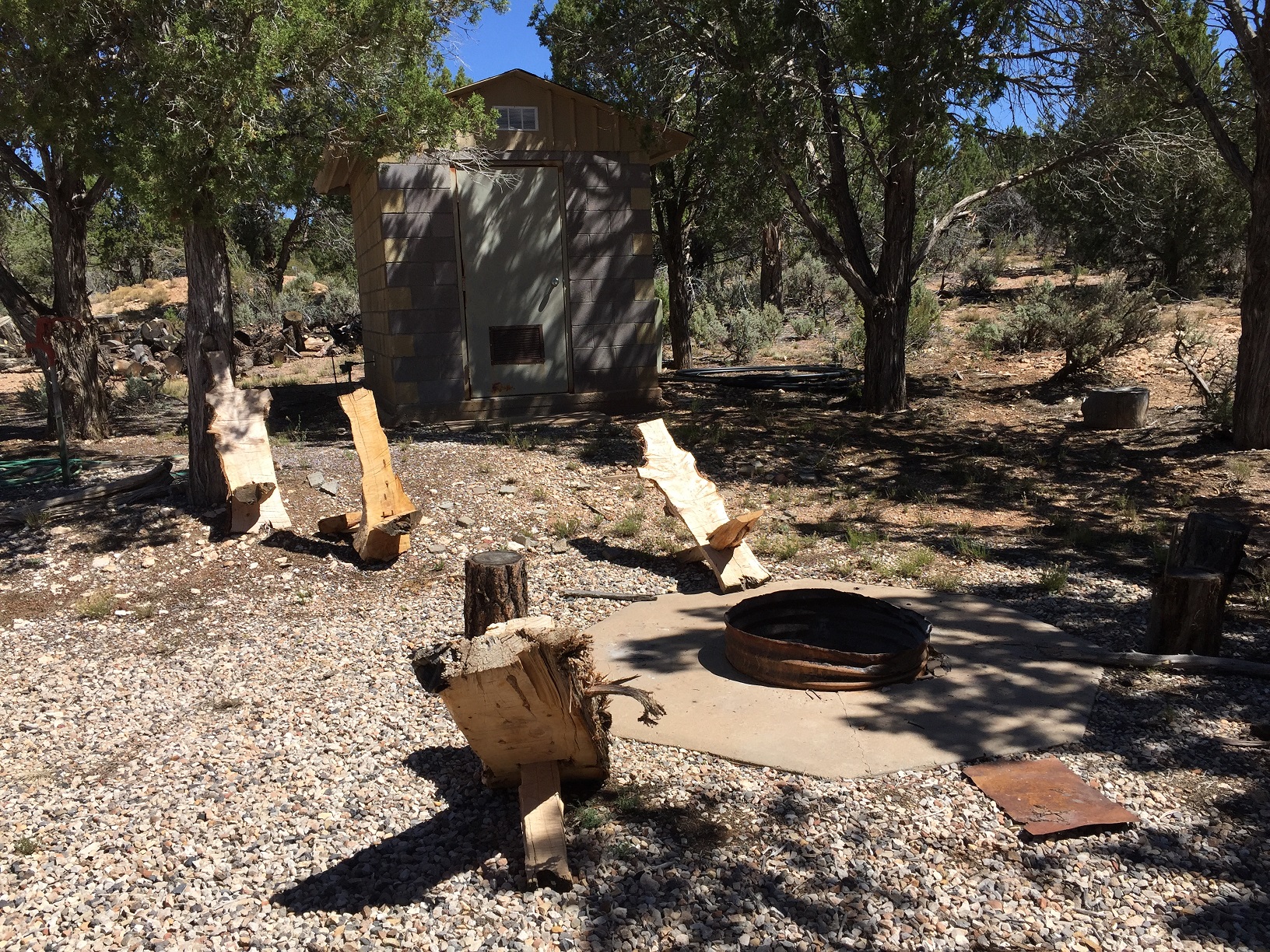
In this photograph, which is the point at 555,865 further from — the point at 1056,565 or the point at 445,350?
the point at 445,350

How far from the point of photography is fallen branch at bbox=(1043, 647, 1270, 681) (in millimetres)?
4812

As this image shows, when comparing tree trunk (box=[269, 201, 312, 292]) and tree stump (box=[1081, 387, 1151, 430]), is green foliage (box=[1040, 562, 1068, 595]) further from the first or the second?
tree trunk (box=[269, 201, 312, 292])

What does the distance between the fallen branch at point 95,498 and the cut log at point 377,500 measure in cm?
200

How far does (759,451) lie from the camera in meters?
9.99

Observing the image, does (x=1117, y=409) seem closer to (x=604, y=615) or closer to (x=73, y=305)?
(x=604, y=615)

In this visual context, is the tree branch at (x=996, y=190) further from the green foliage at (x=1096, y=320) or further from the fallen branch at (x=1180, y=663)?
the fallen branch at (x=1180, y=663)

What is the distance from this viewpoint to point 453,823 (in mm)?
3742

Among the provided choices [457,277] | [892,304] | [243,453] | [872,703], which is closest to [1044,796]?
[872,703]

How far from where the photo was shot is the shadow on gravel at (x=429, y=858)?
3279 millimetres

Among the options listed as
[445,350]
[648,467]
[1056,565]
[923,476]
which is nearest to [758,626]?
[648,467]

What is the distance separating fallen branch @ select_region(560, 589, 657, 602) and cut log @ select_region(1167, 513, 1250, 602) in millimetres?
3060

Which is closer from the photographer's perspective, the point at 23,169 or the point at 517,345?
the point at 23,169

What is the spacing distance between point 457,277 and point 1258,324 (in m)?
8.18

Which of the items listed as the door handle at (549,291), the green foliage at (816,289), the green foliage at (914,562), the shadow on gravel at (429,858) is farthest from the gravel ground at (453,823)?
the green foliage at (816,289)
